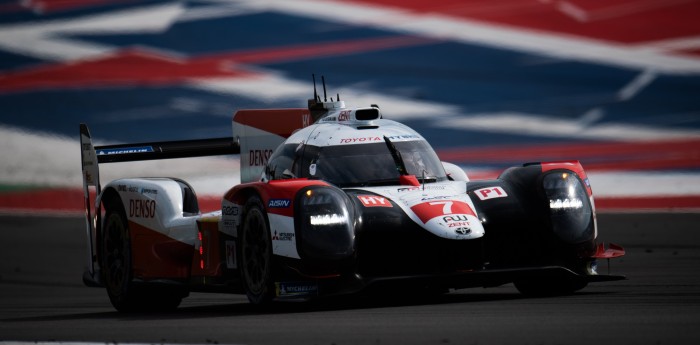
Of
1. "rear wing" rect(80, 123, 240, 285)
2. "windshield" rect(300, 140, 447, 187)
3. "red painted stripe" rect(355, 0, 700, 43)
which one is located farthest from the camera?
"red painted stripe" rect(355, 0, 700, 43)

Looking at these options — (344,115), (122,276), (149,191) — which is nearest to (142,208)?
(149,191)

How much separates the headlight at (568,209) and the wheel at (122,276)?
363 cm

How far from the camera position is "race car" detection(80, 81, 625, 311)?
11141 mm

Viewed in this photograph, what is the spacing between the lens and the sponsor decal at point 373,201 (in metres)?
11.5

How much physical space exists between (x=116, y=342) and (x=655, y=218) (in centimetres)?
1309

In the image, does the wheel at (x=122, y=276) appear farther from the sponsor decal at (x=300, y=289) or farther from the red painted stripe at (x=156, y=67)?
the red painted stripe at (x=156, y=67)

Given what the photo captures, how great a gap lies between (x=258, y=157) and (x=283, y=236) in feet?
11.0

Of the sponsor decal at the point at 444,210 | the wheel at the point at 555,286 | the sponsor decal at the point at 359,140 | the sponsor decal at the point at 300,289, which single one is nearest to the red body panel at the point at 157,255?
the sponsor decal at the point at 359,140

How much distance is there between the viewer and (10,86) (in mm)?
30500

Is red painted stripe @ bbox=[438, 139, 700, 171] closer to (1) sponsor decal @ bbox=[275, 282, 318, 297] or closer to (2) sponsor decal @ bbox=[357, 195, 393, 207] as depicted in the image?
(2) sponsor decal @ bbox=[357, 195, 393, 207]

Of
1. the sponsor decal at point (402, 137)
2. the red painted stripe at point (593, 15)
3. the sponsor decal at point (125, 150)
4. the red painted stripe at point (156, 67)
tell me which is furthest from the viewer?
the red painted stripe at point (156, 67)

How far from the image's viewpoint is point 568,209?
11.8m

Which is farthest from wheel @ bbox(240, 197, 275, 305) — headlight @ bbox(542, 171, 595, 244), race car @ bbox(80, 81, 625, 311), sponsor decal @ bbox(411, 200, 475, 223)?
headlight @ bbox(542, 171, 595, 244)

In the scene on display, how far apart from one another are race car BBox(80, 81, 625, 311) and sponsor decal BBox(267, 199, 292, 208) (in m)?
0.01
